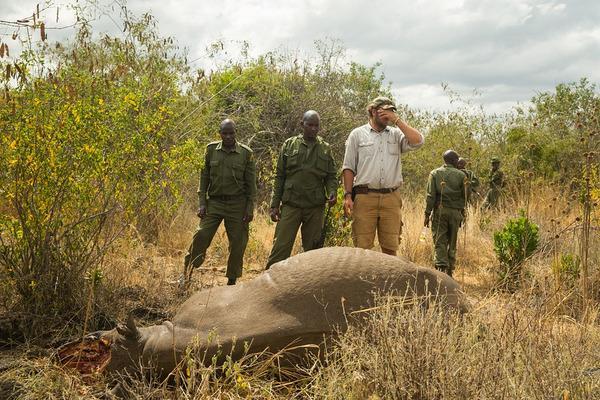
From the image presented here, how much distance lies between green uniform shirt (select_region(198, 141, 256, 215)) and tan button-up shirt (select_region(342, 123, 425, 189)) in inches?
43.5

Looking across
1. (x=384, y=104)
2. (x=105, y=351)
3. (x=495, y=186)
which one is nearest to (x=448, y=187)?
(x=384, y=104)

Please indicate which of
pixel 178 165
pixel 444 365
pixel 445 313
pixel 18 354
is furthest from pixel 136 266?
pixel 444 365

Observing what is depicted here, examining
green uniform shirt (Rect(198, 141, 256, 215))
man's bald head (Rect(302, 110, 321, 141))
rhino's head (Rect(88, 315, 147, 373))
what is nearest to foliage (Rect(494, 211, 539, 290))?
man's bald head (Rect(302, 110, 321, 141))

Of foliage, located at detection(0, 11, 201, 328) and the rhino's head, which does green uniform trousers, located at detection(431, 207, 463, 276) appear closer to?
foliage, located at detection(0, 11, 201, 328)

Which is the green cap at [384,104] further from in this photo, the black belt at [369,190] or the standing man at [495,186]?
the standing man at [495,186]

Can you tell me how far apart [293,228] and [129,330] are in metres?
2.65

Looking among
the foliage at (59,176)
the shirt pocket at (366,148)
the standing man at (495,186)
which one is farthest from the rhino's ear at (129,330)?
the standing man at (495,186)

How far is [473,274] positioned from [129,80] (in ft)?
15.7

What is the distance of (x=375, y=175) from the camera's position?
5.17m

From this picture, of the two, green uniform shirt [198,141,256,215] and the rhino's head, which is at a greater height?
green uniform shirt [198,141,256,215]

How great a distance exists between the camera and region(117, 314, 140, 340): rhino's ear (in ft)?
10.5

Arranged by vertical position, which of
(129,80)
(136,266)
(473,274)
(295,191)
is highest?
(129,80)

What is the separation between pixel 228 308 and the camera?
3.27 m

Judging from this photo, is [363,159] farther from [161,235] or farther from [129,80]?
[161,235]
